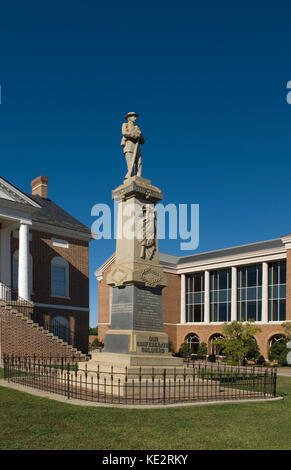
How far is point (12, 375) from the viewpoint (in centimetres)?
1622

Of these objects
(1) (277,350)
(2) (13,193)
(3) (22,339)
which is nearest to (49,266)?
(2) (13,193)

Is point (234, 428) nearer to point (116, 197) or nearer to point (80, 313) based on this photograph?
point (116, 197)

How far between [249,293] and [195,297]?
7153 mm

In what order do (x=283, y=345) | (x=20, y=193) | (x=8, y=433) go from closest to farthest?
(x=8, y=433) → (x=20, y=193) → (x=283, y=345)

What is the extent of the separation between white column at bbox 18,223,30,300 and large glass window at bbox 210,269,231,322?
2395 cm

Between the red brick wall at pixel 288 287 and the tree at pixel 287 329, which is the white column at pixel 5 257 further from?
the red brick wall at pixel 288 287

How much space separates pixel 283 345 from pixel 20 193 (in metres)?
23.6

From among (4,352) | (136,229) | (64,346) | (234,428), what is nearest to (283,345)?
(64,346)

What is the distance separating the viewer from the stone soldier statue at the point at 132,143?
A: 17.3m

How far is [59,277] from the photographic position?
3325cm

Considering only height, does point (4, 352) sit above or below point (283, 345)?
above

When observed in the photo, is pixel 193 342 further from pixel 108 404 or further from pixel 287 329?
pixel 108 404

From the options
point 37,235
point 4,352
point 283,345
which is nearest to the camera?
point 4,352

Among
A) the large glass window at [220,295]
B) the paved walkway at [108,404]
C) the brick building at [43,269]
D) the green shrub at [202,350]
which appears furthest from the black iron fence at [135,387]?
the large glass window at [220,295]
